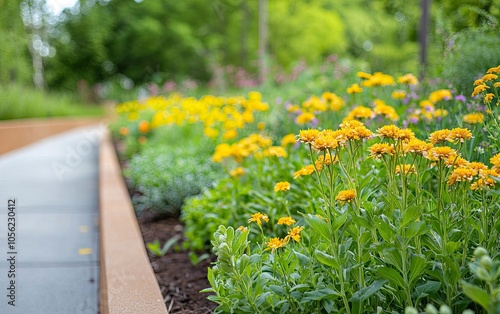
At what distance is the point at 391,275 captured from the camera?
69.6 inches

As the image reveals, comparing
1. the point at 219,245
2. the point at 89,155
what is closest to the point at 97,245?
the point at 219,245

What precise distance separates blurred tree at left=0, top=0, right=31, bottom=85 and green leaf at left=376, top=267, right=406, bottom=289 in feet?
38.0

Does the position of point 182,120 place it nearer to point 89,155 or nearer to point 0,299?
point 89,155

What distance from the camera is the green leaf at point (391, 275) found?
176 cm

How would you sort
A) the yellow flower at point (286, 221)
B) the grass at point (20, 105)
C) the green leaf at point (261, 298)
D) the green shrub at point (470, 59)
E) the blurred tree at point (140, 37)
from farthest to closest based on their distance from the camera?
the blurred tree at point (140, 37) < the grass at point (20, 105) < the green shrub at point (470, 59) < the yellow flower at point (286, 221) < the green leaf at point (261, 298)

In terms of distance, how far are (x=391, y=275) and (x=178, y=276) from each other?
1.60 meters

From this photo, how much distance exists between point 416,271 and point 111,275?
1533 mm

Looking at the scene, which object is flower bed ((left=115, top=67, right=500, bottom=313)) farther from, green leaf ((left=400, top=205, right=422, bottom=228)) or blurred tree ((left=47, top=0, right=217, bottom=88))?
blurred tree ((left=47, top=0, right=217, bottom=88))

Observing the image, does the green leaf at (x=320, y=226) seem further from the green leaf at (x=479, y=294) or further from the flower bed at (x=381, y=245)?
the green leaf at (x=479, y=294)

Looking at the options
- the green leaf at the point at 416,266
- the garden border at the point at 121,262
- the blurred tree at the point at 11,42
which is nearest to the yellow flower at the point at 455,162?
the green leaf at the point at 416,266

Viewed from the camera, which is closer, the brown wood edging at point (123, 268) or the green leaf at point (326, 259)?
the green leaf at point (326, 259)

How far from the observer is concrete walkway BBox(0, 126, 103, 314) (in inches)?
109

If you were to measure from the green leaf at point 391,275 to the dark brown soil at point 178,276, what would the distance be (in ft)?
3.30

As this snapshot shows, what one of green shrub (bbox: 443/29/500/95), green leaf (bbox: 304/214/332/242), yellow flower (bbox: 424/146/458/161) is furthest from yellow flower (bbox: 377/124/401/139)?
green shrub (bbox: 443/29/500/95)
